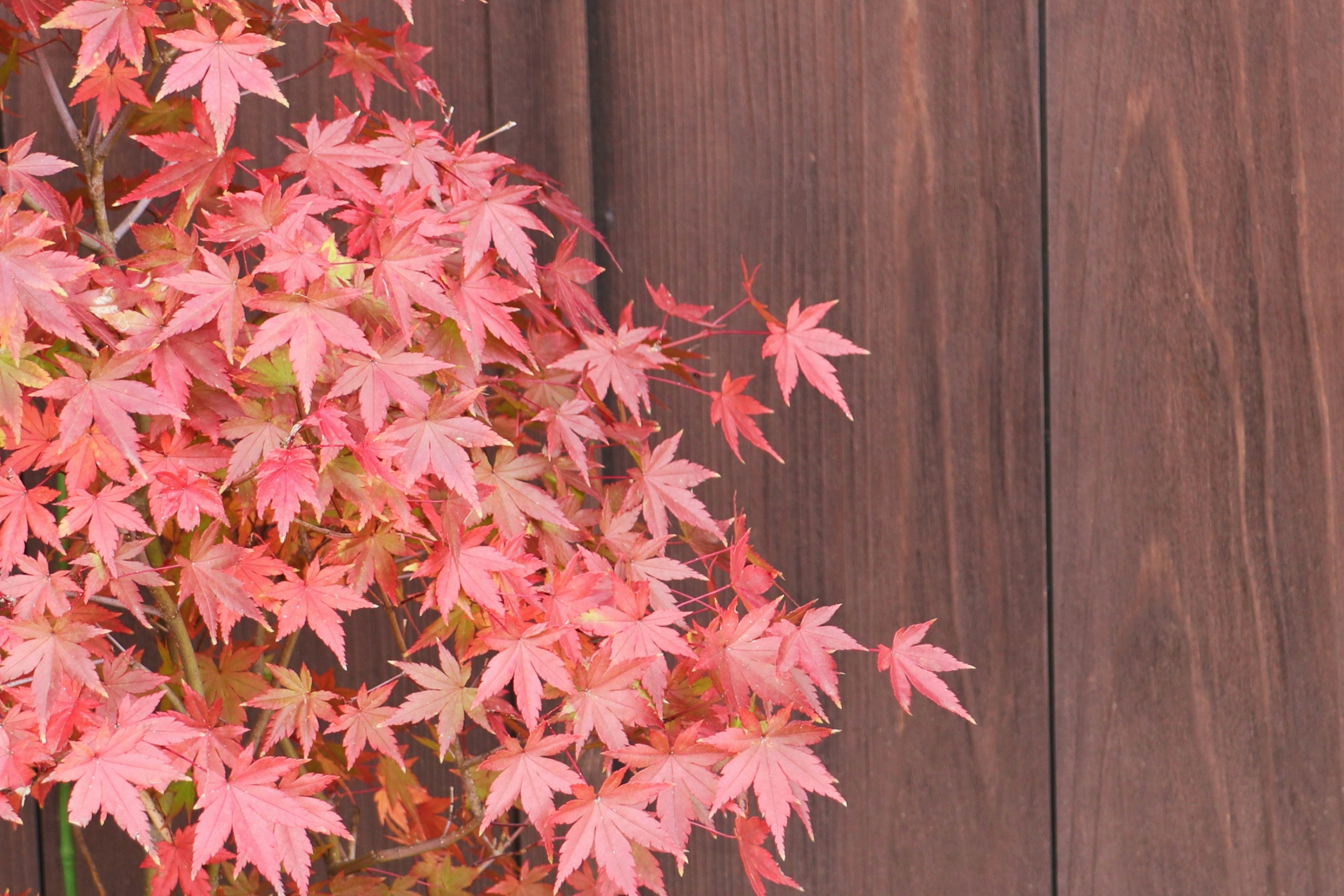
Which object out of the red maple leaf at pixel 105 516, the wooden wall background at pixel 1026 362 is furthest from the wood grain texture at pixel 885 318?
the red maple leaf at pixel 105 516

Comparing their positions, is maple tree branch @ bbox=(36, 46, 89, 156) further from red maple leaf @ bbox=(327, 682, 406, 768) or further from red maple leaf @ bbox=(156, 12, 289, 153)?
red maple leaf @ bbox=(327, 682, 406, 768)

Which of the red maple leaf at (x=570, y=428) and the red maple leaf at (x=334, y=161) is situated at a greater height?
the red maple leaf at (x=334, y=161)

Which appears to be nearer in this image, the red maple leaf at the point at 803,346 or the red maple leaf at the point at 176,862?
the red maple leaf at the point at 176,862

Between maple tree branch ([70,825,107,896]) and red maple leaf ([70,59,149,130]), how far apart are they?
1.98ft

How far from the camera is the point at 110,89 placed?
92 centimetres

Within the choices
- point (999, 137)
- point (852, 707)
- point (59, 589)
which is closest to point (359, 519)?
point (59, 589)

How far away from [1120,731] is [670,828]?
83cm

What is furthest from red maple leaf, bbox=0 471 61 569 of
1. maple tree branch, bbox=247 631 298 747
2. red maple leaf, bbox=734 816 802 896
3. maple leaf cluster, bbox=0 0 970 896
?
red maple leaf, bbox=734 816 802 896

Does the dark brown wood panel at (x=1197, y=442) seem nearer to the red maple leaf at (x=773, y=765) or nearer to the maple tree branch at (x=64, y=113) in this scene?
the red maple leaf at (x=773, y=765)

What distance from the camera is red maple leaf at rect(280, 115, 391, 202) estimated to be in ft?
2.82

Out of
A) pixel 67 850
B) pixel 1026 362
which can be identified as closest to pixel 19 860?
pixel 67 850

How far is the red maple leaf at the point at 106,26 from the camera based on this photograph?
0.77 metres

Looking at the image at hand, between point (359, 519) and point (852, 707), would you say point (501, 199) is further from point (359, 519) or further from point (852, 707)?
point (852, 707)

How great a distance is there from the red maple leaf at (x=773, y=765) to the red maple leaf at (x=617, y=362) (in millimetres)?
297
